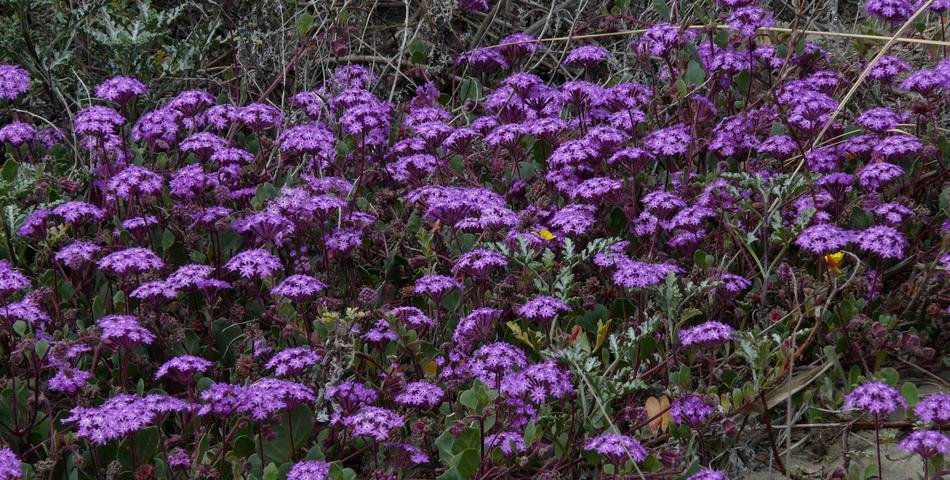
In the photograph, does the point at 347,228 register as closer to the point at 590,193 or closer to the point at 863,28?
the point at 590,193

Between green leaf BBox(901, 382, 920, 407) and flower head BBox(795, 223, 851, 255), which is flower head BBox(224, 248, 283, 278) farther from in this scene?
green leaf BBox(901, 382, 920, 407)

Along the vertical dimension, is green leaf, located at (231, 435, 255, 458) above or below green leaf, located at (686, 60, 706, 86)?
below

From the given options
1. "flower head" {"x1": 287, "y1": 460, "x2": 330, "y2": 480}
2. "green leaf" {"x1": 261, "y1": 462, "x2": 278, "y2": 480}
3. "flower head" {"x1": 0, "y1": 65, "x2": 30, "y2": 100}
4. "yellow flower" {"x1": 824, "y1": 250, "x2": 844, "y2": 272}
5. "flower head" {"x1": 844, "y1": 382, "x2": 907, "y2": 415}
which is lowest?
"green leaf" {"x1": 261, "y1": 462, "x2": 278, "y2": 480}

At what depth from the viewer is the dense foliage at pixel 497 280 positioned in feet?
11.3

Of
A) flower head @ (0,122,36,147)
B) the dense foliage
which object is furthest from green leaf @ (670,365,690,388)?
flower head @ (0,122,36,147)

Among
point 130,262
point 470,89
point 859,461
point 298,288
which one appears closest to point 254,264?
point 298,288

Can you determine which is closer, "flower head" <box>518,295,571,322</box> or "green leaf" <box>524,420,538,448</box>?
→ "green leaf" <box>524,420,538,448</box>

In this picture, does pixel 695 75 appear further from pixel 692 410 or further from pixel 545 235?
pixel 692 410

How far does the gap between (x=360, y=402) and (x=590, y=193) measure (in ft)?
4.17

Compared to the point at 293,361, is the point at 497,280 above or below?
below

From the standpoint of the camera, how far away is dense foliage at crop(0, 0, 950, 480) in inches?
136

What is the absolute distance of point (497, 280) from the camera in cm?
436

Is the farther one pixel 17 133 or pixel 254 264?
pixel 17 133

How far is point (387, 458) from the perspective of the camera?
3.55 meters
